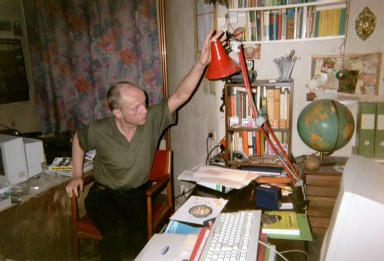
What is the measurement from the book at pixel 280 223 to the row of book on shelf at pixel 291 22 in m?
1.66

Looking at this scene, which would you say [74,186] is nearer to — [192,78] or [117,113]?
[117,113]

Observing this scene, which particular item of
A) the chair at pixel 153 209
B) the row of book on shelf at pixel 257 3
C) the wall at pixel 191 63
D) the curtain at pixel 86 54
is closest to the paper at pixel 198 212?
the chair at pixel 153 209

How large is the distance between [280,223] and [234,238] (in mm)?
312

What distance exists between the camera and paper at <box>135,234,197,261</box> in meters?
1.02

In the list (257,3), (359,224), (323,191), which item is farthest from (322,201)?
(257,3)

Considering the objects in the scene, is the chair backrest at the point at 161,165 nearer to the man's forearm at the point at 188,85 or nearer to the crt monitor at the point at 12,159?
the man's forearm at the point at 188,85

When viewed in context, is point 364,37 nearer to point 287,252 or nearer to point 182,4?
point 182,4

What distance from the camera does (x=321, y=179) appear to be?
84.4 inches

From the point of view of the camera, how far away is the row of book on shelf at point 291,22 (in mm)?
2363

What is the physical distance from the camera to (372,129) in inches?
89.4

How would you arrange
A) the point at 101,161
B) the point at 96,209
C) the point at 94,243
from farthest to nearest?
the point at 94,243, the point at 101,161, the point at 96,209

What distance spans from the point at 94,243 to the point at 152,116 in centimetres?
126

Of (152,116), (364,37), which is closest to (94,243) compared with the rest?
(152,116)

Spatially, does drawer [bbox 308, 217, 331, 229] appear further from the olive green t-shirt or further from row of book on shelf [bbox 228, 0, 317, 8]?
row of book on shelf [bbox 228, 0, 317, 8]
